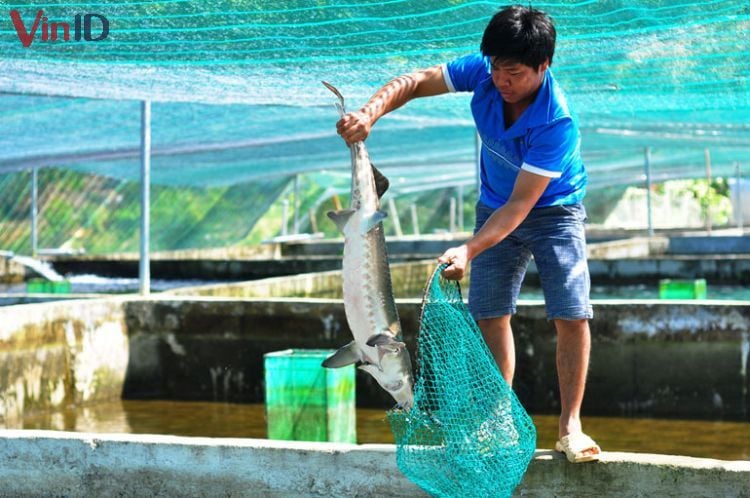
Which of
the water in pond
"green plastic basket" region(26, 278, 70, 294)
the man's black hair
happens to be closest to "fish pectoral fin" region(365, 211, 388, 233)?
the man's black hair

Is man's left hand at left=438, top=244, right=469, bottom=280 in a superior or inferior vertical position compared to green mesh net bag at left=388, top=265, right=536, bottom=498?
superior

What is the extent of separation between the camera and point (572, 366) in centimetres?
417

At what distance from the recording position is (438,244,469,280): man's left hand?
12.0 feet

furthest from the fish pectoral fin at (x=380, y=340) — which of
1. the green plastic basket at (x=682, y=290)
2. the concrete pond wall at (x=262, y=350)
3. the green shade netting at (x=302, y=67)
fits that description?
the green plastic basket at (x=682, y=290)

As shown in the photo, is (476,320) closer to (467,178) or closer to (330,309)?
(330,309)

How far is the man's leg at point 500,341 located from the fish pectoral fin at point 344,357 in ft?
2.11

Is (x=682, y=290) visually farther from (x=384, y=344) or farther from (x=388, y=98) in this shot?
(x=384, y=344)

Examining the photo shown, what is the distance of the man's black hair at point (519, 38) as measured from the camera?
3.64 meters

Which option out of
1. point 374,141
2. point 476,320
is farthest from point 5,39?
point 374,141

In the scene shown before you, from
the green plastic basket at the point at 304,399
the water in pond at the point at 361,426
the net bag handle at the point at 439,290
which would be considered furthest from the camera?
the water in pond at the point at 361,426

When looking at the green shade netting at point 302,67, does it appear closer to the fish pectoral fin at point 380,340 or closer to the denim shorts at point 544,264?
the denim shorts at point 544,264

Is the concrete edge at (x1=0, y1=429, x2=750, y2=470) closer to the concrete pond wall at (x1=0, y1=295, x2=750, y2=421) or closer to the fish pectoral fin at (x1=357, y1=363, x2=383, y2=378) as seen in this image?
the fish pectoral fin at (x1=357, y1=363, x2=383, y2=378)

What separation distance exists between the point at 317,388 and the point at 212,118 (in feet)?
17.9

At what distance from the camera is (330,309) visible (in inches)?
287
